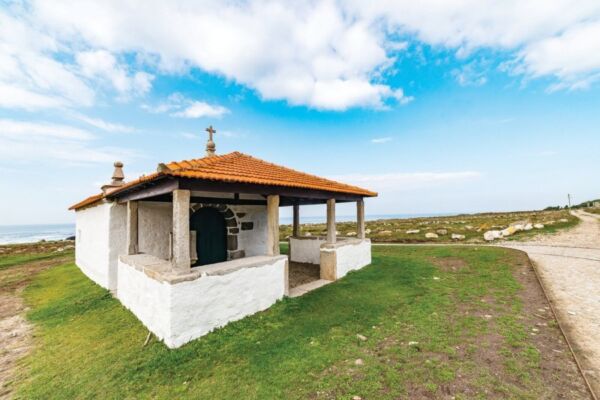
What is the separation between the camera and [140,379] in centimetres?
403

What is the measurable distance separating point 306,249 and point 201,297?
7.54 meters

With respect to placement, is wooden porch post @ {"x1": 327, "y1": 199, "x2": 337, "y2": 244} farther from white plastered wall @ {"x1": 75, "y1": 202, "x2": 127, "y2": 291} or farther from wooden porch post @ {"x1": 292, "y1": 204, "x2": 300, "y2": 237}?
white plastered wall @ {"x1": 75, "y1": 202, "x2": 127, "y2": 291}

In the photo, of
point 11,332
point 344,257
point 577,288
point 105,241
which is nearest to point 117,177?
point 105,241

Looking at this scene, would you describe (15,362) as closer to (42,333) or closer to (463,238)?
(42,333)

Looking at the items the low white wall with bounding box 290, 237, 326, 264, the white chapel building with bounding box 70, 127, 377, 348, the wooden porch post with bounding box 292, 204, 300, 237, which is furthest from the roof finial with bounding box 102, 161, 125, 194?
the low white wall with bounding box 290, 237, 326, 264

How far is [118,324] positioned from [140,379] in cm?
256

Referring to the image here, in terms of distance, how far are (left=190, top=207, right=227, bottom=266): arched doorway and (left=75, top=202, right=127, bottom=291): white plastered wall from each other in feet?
6.87

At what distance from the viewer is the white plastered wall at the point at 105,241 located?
7.81 metres

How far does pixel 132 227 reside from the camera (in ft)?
24.2

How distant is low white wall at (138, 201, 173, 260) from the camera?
7.79 m

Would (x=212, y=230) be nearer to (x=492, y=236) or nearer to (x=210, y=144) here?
(x=210, y=144)

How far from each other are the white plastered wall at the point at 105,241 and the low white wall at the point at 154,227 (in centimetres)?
73

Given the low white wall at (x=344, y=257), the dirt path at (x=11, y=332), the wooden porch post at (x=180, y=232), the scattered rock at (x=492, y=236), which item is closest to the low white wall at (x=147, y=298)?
the wooden porch post at (x=180, y=232)

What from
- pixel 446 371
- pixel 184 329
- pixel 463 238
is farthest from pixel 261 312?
pixel 463 238
